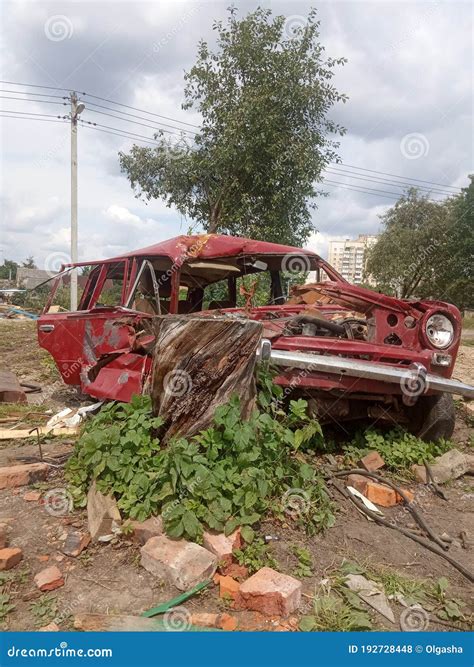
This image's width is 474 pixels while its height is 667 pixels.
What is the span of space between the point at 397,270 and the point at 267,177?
16.5m

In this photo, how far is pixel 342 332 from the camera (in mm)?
4508

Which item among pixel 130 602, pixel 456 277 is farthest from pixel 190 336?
pixel 456 277

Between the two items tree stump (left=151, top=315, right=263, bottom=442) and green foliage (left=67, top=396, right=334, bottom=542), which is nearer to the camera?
green foliage (left=67, top=396, right=334, bottom=542)

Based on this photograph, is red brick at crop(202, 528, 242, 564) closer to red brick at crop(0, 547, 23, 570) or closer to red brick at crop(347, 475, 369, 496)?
red brick at crop(0, 547, 23, 570)

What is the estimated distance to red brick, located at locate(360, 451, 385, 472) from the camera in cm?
389

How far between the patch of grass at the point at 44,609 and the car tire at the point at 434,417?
3.34 m

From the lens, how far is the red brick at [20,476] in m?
3.46

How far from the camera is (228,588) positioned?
91.4 inches

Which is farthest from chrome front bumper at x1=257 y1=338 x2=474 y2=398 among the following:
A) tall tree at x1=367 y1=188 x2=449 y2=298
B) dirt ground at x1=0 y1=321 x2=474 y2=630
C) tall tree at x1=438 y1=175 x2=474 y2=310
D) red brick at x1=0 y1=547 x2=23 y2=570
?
tall tree at x1=438 y1=175 x2=474 y2=310

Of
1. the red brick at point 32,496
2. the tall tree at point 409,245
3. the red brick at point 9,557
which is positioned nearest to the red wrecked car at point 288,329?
the red brick at point 32,496

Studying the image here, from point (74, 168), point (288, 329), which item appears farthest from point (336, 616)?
point (74, 168)

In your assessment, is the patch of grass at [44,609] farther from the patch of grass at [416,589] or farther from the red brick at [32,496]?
the patch of grass at [416,589]

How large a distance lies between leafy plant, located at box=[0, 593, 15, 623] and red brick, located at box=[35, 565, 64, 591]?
0.48 ft

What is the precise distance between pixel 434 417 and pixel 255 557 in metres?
2.43
